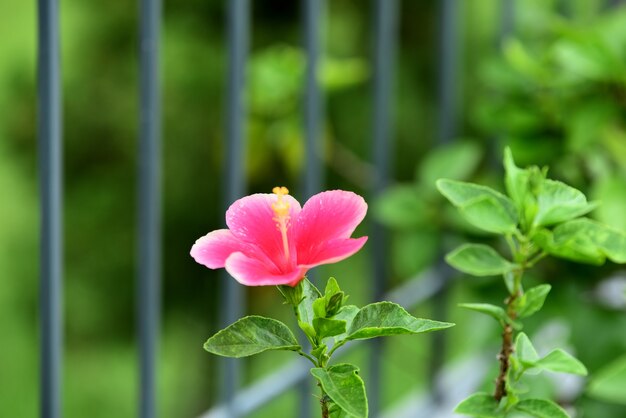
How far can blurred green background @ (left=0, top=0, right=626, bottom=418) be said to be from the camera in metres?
2.09

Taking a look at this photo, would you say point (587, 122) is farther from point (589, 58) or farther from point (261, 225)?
point (261, 225)

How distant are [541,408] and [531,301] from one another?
3.4 inches

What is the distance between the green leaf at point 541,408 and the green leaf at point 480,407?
22 mm

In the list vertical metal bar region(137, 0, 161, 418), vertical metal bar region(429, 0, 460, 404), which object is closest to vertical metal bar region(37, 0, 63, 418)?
vertical metal bar region(137, 0, 161, 418)

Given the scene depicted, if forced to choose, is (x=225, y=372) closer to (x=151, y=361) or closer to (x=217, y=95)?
(x=151, y=361)

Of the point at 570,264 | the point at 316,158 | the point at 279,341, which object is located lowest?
the point at 570,264

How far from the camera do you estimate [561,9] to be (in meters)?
3.09

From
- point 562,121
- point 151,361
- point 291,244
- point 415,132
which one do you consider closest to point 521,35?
point 415,132

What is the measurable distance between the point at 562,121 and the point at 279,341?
1357 millimetres

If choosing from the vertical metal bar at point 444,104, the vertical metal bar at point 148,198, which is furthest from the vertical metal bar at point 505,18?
the vertical metal bar at point 148,198

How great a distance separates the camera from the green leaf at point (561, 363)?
0.89m

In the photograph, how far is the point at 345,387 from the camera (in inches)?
31.5

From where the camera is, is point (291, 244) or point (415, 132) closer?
point (291, 244)

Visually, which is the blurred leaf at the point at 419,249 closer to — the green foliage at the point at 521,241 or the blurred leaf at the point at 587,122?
the blurred leaf at the point at 587,122
